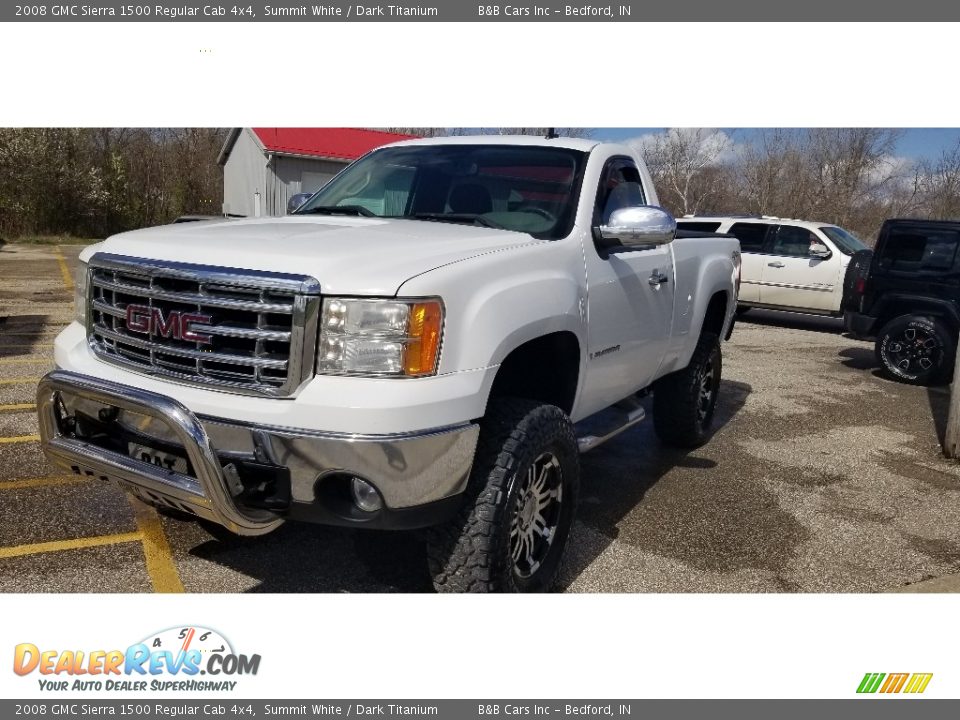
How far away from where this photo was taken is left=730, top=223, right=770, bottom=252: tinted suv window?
1348 cm

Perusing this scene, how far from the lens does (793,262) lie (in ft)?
42.6

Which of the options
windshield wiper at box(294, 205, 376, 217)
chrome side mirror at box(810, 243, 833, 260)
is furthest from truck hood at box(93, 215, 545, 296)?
chrome side mirror at box(810, 243, 833, 260)

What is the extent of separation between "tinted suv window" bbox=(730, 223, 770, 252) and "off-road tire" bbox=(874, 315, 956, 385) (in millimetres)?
4628

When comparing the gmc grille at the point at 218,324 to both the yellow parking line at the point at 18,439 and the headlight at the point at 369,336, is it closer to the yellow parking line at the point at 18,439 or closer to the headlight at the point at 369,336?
the headlight at the point at 369,336

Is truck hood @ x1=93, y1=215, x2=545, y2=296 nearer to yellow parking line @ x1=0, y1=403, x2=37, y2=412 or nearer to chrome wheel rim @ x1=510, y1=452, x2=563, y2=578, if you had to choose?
chrome wheel rim @ x1=510, y1=452, x2=563, y2=578

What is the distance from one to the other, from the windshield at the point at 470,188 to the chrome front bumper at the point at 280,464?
4.64 ft

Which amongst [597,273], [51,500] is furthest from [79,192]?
[597,273]

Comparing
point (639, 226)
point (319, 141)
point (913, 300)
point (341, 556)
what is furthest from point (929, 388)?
point (319, 141)

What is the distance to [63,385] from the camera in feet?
9.64

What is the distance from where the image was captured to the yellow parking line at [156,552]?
3.39 m

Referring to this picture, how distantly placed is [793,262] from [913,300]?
4151 millimetres

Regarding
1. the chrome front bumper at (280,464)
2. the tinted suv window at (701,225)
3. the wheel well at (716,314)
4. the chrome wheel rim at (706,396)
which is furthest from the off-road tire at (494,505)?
the tinted suv window at (701,225)

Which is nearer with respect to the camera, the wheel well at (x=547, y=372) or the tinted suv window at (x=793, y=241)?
the wheel well at (x=547, y=372)

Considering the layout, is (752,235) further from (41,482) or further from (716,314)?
(41,482)
